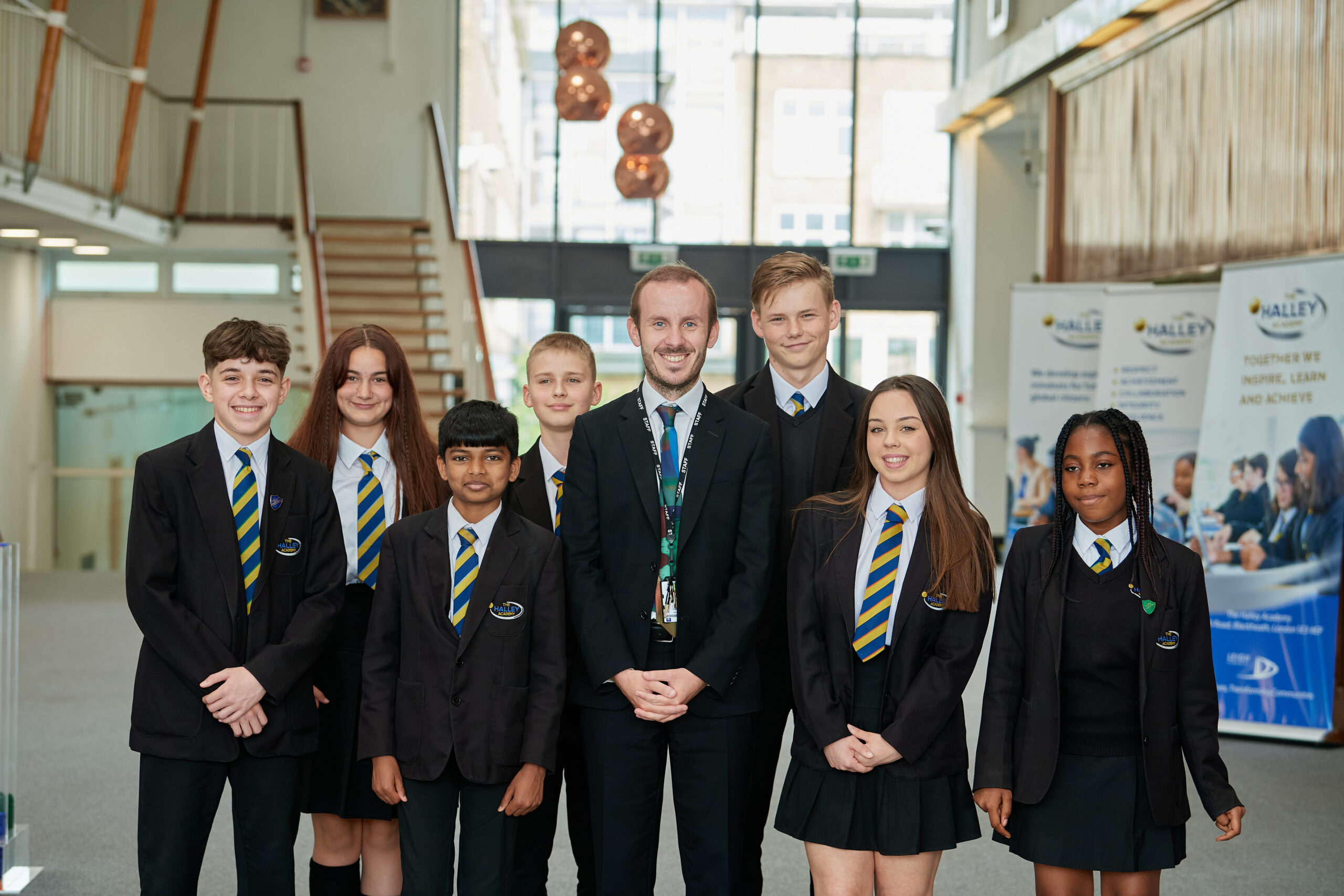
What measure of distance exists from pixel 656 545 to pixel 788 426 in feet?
1.80

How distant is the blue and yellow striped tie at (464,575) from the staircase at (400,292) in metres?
6.72

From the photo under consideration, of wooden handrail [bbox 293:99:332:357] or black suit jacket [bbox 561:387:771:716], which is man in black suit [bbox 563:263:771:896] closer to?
black suit jacket [bbox 561:387:771:716]

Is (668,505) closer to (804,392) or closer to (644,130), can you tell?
(804,392)

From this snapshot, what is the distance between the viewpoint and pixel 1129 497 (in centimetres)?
243

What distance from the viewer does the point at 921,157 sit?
13695mm

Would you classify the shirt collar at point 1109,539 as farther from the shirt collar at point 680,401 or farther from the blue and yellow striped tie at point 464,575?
the blue and yellow striped tie at point 464,575

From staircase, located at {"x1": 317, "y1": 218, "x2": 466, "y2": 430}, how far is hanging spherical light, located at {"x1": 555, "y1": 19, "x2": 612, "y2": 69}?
11.0ft

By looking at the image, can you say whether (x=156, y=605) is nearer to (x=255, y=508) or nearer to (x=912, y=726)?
(x=255, y=508)

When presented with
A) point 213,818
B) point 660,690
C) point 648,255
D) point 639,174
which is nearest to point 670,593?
point 660,690

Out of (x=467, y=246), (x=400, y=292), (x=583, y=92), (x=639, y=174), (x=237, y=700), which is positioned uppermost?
(x=583, y=92)

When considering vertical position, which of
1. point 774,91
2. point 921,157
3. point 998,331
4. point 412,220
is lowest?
point 998,331

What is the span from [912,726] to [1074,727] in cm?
35

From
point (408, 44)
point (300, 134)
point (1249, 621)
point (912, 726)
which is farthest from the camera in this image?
point (408, 44)

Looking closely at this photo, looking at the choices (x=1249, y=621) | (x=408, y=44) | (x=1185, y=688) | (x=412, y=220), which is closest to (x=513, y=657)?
(x=1185, y=688)
